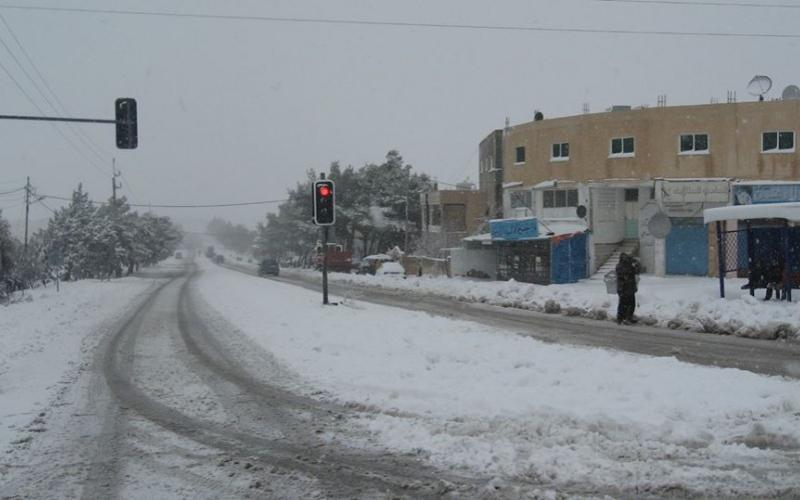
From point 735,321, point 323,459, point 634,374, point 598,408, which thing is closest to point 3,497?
point 323,459

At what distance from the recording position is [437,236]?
52656mm

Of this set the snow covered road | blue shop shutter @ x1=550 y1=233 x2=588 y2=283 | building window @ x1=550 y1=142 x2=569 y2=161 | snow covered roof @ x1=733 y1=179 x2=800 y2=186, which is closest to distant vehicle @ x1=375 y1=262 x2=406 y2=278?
building window @ x1=550 y1=142 x2=569 y2=161

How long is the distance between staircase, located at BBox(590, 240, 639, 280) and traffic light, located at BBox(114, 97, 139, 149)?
24.1 m

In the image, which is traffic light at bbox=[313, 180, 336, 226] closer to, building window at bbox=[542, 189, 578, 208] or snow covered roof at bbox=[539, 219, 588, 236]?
snow covered roof at bbox=[539, 219, 588, 236]

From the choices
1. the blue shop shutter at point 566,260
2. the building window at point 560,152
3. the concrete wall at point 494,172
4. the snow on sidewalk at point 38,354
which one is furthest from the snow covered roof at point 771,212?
the concrete wall at point 494,172

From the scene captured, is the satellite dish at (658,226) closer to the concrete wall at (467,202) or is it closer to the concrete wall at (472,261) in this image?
the concrete wall at (472,261)

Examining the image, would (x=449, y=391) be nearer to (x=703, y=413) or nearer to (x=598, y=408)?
(x=598, y=408)

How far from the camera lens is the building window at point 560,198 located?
36.9 m

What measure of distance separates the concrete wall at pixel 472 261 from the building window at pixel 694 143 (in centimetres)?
1157

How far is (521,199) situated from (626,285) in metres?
23.2

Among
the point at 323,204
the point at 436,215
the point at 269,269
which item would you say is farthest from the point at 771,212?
the point at 269,269

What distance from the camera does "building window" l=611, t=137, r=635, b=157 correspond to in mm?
35656

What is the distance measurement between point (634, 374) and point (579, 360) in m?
1.25

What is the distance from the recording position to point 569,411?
6828 millimetres
